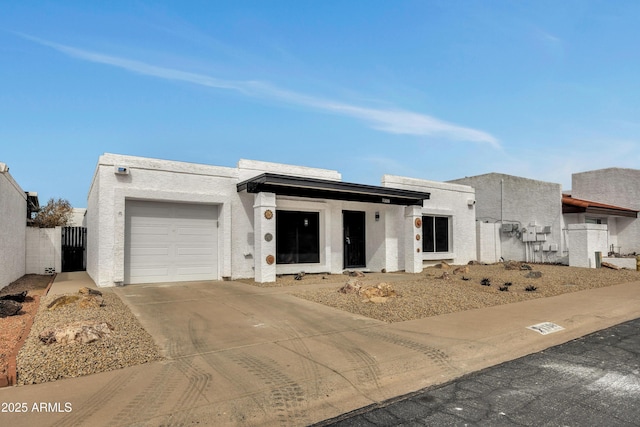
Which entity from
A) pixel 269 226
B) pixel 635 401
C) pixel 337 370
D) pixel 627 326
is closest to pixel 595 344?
pixel 627 326

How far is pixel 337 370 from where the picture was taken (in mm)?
5012

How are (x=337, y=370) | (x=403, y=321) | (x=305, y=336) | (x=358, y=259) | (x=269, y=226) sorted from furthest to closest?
(x=358, y=259), (x=269, y=226), (x=403, y=321), (x=305, y=336), (x=337, y=370)

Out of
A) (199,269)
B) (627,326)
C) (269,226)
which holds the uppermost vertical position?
(269,226)

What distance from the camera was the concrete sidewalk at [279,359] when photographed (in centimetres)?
391

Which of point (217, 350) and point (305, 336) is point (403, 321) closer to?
point (305, 336)

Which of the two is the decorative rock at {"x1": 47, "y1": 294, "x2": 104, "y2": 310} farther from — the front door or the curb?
the front door

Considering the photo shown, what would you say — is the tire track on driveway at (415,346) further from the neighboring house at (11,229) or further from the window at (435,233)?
the window at (435,233)

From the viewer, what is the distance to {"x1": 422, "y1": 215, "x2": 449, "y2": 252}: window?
18.2 m

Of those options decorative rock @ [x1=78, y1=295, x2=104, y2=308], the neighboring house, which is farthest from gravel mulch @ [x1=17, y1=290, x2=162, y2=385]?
the neighboring house

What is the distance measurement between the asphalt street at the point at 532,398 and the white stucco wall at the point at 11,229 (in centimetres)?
1152

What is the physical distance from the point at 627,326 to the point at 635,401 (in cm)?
470

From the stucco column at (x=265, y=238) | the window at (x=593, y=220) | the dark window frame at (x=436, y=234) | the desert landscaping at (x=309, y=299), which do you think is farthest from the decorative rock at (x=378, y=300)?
the window at (x=593, y=220)

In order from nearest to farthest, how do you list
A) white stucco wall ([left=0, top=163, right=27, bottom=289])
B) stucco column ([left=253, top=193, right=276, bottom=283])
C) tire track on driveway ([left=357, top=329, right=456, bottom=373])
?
1. tire track on driveway ([left=357, top=329, right=456, bottom=373])
2. white stucco wall ([left=0, top=163, right=27, bottom=289])
3. stucco column ([left=253, top=193, right=276, bottom=283])

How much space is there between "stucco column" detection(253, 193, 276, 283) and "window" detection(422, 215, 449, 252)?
8198mm
